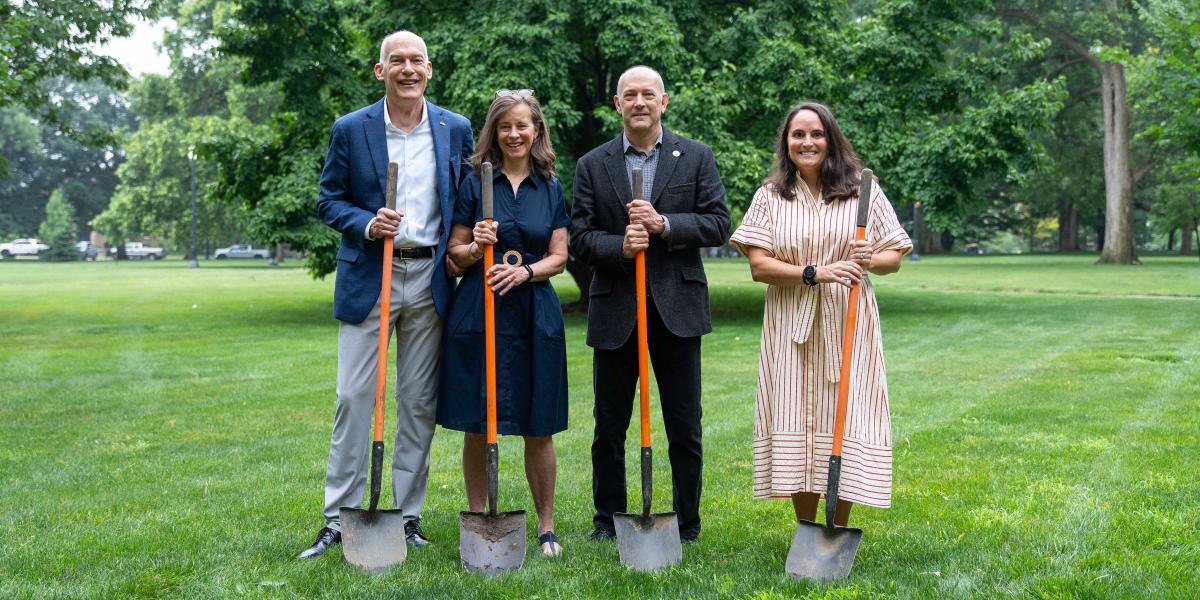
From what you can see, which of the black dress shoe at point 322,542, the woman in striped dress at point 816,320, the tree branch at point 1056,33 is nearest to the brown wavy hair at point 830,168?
the woman in striped dress at point 816,320

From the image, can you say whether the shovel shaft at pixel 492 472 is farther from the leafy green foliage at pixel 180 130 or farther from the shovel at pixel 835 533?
the leafy green foliage at pixel 180 130

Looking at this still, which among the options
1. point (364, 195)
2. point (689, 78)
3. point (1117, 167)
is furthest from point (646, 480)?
point (1117, 167)

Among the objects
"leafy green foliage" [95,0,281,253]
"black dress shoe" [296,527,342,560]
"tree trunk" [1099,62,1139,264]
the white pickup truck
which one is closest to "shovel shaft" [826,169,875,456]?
"black dress shoe" [296,527,342,560]

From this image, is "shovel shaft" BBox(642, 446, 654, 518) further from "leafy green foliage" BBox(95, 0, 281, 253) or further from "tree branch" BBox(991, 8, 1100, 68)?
"leafy green foliage" BBox(95, 0, 281, 253)

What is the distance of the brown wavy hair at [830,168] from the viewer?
181 inches

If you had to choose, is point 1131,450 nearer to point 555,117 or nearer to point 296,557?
point 296,557

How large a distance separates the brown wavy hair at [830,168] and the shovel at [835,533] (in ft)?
0.56

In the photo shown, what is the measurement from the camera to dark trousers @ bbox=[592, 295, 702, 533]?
16.1 ft

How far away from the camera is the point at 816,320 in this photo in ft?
15.2

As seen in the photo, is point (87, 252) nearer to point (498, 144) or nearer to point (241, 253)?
point (241, 253)

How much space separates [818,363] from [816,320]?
180mm

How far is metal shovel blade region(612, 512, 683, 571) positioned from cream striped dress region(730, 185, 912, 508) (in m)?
0.42

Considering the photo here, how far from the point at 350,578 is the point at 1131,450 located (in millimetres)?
5122

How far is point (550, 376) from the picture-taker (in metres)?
4.75
